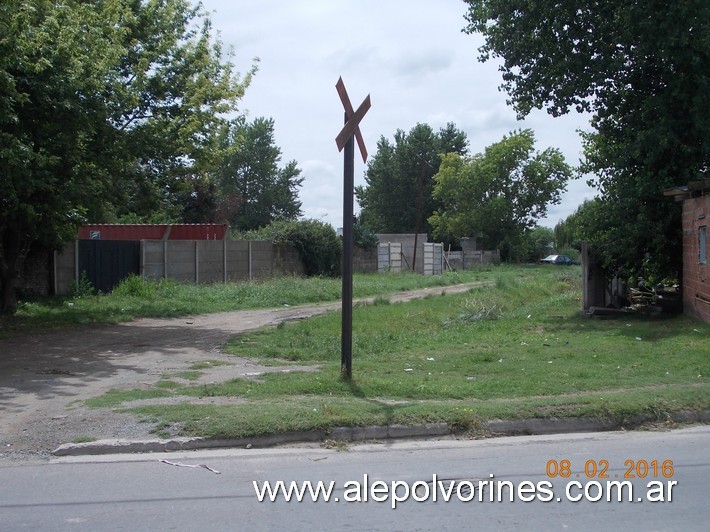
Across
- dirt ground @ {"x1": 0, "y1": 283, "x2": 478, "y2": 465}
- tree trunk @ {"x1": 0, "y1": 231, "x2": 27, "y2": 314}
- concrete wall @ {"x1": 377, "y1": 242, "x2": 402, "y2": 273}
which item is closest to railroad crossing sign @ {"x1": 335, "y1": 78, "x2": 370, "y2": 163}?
dirt ground @ {"x1": 0, "y1": 283, "x2": 478, "y2": 465}

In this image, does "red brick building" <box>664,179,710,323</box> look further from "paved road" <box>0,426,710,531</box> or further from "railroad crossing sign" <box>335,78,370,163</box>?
"railroad crossing sign" <box>335,78,370,163</box>

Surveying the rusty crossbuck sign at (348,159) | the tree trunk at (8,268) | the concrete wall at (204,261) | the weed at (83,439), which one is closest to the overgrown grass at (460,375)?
the weed at (83,439)

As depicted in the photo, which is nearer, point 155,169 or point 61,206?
point 61,206

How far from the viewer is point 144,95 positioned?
18.4m

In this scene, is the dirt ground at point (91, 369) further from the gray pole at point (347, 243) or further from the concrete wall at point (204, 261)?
the concrete wall at point (204, 261)

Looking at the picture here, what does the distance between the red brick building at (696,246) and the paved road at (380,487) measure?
9579mm

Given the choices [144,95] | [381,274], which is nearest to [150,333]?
[144,95]

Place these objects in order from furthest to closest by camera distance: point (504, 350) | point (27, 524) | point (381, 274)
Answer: point (381, 274) < point (504, 350) < point (27, 524)

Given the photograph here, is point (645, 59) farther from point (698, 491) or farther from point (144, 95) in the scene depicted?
point (698, 491)

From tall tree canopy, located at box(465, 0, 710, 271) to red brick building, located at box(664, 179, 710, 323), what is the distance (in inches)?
37.8

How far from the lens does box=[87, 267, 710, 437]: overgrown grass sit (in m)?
8.30

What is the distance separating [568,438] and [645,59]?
44.3 ft

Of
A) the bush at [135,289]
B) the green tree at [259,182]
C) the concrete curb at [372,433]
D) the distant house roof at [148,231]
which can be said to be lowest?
the concrete curb at [372,433]

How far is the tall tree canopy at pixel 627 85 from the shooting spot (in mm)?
17531
